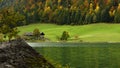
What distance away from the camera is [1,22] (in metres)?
24.2

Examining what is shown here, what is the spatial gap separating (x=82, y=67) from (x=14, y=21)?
3502cm

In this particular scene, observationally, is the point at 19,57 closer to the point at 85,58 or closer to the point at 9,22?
the point at 9,22

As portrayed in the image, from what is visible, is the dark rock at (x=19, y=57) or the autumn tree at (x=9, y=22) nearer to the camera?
the dark rock at (x=19, y=57)

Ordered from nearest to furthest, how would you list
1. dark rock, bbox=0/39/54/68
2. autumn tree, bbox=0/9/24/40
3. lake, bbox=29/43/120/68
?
dark rock, bbox=0/39/54/68
autumn tree, bbox=0/9/24/40
lake, bbox=29/43/120/68

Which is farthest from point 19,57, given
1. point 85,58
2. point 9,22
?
point 85,58

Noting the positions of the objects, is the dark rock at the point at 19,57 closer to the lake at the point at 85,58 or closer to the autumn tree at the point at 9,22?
the lake at the point at 85,58

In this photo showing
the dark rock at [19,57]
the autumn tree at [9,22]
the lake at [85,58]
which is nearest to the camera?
the dark rock at [19,57]

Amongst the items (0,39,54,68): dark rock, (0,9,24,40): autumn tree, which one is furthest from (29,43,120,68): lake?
(0,39,54,68): dark rock

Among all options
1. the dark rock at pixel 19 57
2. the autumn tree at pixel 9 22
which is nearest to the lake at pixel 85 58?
the autumn tree at pixel 9 22

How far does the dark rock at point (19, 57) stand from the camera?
530 inches

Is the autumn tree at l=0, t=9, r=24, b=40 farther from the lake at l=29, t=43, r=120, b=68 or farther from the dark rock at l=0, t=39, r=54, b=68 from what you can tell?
the dark rock at l=0, t=39, r=54, b=68

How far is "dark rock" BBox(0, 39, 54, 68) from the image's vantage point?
13.5m

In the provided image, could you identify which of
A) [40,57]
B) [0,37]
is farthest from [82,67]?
[40,57]

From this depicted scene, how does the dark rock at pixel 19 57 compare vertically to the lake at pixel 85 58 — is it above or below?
above
